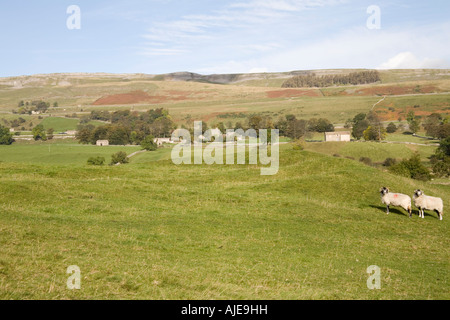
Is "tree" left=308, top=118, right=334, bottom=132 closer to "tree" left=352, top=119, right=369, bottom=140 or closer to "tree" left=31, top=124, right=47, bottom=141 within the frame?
"tree" left=352, top=119, right=369, bottom=140

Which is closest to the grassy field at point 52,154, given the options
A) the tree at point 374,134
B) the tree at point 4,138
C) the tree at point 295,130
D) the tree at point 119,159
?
the tree at point 119,159

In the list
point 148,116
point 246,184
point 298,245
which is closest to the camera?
point 298,245

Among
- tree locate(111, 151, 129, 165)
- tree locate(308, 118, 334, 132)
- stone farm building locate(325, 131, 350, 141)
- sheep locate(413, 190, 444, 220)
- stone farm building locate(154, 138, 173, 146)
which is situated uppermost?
tree locate(308, 118, 334, 132)

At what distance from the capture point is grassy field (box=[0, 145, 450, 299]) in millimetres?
10570

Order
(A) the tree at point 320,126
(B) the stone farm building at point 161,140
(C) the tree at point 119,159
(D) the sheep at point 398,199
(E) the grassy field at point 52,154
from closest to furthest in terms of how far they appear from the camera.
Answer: (D) the sheep at point 398,199, (C) the tree at point 119,159, (E) the grassy field at point 52,154, (B) the stone farm building at point 161,140, (A) the tree at point 320,126

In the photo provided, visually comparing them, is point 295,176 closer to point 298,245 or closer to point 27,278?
point 298,245

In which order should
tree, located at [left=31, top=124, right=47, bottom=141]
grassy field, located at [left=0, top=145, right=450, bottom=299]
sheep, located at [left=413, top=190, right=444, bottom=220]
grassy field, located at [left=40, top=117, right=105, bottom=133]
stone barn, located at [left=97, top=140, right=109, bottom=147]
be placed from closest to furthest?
grassy field, located at [left=0, top=145, right=450, bottom=299], sheep, located at [left=413, top=190, right=444, bottom=220], stone barn, located at [left=97, top=140, right=109, bottom=147], tree, located at [left=31, top=124, right=47, bottom=141], grassy field, located at [left=40, top=117, right=105, bottom=133]

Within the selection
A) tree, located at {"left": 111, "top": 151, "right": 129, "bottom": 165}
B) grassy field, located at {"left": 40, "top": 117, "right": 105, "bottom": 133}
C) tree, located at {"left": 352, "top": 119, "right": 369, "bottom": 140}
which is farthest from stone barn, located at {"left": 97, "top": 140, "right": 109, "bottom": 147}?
tree, located at {"left": 352, "top": 119, "right": 369, "bottom": 140}

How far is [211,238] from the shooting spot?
17125mm

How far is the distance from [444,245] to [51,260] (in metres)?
16.7

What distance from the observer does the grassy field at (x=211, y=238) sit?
10570 millimetres

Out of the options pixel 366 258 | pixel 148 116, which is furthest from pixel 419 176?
pixel 148 116

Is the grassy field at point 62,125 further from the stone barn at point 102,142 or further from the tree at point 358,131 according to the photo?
the tree at point 358,131

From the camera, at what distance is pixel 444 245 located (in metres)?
18.5
